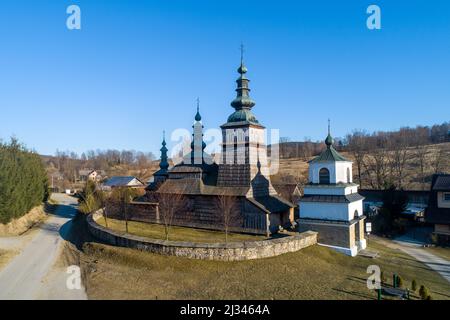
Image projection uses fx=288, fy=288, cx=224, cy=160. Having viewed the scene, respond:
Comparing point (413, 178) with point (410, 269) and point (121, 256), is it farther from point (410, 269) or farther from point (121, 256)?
point (121, 256)

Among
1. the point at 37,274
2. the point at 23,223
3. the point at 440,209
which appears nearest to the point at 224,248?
the point at 37,274

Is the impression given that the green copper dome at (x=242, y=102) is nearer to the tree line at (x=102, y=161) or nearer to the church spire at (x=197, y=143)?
the church spire at (x=197, y=143)

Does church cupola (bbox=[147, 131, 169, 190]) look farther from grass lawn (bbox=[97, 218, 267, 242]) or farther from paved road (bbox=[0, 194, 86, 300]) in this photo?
paved road (bbox=[0, 194, 86, 300])

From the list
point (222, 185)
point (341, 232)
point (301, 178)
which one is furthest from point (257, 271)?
point (301, 178)

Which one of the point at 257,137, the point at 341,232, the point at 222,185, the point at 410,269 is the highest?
the point at 257,137

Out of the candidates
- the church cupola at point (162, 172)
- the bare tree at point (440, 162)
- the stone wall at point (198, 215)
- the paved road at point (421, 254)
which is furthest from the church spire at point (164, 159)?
the bare tree at point (440, 162)
